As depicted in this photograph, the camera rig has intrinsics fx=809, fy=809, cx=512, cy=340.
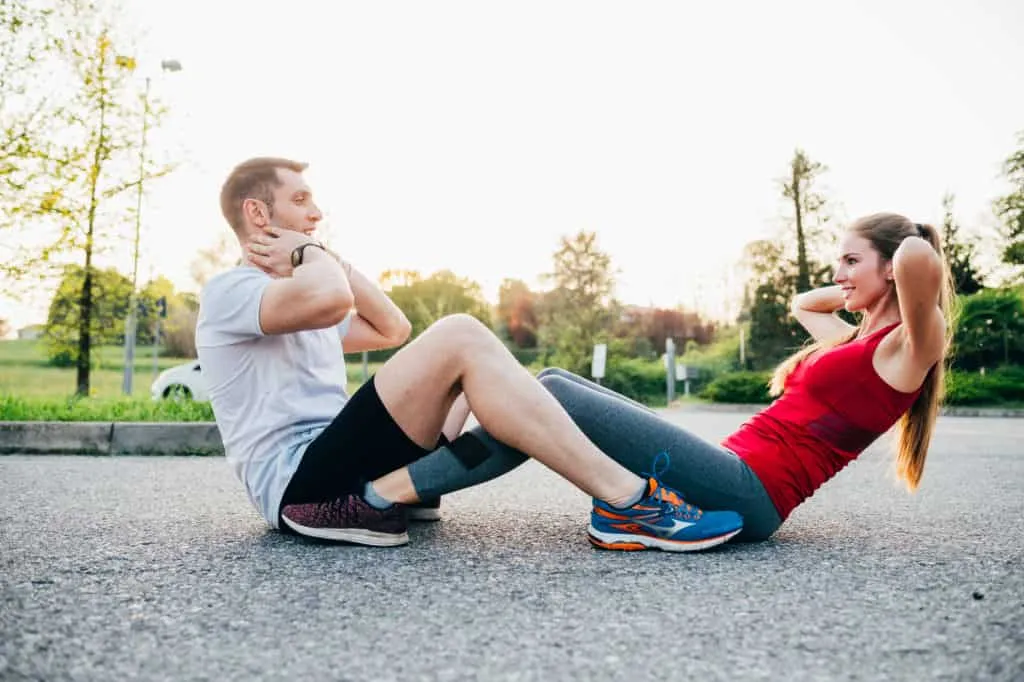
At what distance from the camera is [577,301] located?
29188 millimetres

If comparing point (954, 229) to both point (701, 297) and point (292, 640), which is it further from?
point (292, 640)

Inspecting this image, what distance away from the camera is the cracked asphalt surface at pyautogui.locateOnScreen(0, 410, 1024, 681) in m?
1.67

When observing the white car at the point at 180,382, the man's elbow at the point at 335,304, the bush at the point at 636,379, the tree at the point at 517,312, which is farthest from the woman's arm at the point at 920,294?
the tree at the point at 517,312

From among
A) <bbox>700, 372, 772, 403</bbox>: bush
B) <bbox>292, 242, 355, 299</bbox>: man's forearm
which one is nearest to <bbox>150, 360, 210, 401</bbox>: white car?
<bbox>292, 242, 355, 299</bbox>: man's forearm

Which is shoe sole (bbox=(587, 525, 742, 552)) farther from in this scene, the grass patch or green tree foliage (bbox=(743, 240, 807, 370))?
green tree foliage (bbox=(743, 240, 807, 370))

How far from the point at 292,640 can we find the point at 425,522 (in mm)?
1632

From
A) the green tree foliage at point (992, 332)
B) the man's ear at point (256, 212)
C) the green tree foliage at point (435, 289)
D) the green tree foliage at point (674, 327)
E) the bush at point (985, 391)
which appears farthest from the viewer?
the green tree foliage at point (674, 327)

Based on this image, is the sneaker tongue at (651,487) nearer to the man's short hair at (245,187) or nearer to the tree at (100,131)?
the man's short hair at (245,187)

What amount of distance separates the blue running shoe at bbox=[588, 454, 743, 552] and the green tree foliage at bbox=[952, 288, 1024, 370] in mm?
25908

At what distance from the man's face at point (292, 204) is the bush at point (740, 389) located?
63.3ft

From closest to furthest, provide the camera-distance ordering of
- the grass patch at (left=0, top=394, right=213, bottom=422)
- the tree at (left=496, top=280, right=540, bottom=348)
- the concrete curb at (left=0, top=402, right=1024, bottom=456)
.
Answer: the concrete curb at (left=0, top=402, right=1024, bottom=456), the grass patch at (left=0, top=394, right=213, bottom=422), the tree at (left=496, top=280, right=540, bottom=348)

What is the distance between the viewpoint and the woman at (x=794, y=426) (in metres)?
2.74

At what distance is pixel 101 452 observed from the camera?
7.08 metres

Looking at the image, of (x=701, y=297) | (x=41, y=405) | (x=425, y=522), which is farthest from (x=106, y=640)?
(x=701, y=297)
